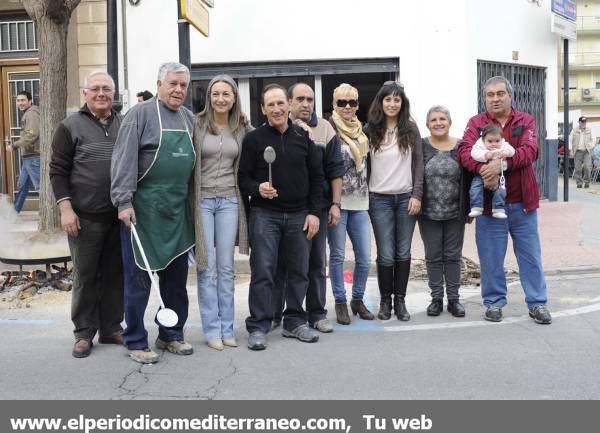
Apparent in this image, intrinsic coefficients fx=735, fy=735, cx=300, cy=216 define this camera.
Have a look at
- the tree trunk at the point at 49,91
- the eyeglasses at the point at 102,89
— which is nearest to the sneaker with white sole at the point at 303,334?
the eyeglasses at the point at 102,89

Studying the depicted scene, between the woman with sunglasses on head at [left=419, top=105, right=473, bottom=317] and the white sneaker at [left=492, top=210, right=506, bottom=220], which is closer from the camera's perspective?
the white sneaker at [left=492, top=210, right=506, bottom=220]

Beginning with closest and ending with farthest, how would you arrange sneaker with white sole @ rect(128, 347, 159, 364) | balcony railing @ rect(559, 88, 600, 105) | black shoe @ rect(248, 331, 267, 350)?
sneaker with white sole @ rect(128, 347, 159, 364)
black shoe @ rect(248, 331, 267, 350)
balcony railing @ rect(559, 88, 600, 105)

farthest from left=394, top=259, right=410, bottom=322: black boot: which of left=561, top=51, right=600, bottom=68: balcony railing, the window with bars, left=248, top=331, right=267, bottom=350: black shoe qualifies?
left=561, top=51, right=600, bottom=68: balcony railing

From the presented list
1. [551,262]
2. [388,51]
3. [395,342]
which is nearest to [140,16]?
[388,51]

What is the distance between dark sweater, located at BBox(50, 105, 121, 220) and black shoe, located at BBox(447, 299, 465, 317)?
119 inches

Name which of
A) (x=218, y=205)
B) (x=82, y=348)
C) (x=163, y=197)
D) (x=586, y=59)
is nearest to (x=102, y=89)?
(x=163, y=197)

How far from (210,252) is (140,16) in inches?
320

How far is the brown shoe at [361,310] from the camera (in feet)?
20.6

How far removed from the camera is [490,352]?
529 cm

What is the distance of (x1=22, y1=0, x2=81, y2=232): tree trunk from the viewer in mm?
8391

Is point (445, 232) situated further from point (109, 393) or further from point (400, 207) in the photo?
point (109, 393)

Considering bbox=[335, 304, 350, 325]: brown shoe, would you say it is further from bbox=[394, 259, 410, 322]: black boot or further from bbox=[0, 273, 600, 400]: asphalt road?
bbox=[394, 259, 410, 322]: black boot

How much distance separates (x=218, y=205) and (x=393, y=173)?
1558 mm

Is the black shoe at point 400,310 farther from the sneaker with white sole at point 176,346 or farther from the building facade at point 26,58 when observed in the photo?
the building facade at point 26,58
